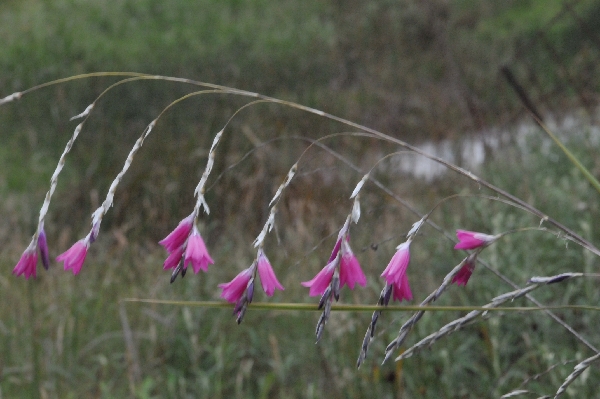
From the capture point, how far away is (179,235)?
104 cm

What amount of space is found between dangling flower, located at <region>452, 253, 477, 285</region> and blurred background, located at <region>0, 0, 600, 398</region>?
5.5 inches

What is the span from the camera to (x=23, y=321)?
125 inches

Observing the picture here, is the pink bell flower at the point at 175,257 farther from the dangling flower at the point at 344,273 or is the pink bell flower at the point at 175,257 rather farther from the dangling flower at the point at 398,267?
the dangling flower at the point at 398,267

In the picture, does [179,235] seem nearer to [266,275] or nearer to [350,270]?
[266,275]

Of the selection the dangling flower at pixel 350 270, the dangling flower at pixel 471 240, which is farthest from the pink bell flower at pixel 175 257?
the dangling flower at pixel 471 240

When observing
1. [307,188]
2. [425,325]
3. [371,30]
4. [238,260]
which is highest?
[425,325]

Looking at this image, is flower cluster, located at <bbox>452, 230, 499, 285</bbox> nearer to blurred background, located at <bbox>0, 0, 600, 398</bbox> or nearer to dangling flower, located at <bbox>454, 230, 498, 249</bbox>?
dangling flower, located at <bbox>454, 230, 498, 249</bbox>

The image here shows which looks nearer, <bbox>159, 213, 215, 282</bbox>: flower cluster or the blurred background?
<bbox>159, 213, 215, 282</bbox>: flower cluster

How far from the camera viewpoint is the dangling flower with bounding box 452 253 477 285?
104cm

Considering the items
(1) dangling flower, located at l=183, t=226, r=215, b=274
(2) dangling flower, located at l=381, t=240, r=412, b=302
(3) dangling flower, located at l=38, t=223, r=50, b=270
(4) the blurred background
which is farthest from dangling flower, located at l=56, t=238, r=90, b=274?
(2) dangling flower, located at l=381, t=240, r=412, b=302

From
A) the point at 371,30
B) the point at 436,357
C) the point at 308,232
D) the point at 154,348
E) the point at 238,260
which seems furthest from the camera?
the point at 371,30

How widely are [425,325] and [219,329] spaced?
985mm

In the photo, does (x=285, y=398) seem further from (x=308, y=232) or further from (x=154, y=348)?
(x=308, y=232)

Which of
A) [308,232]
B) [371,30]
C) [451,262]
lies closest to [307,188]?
[308,232]
